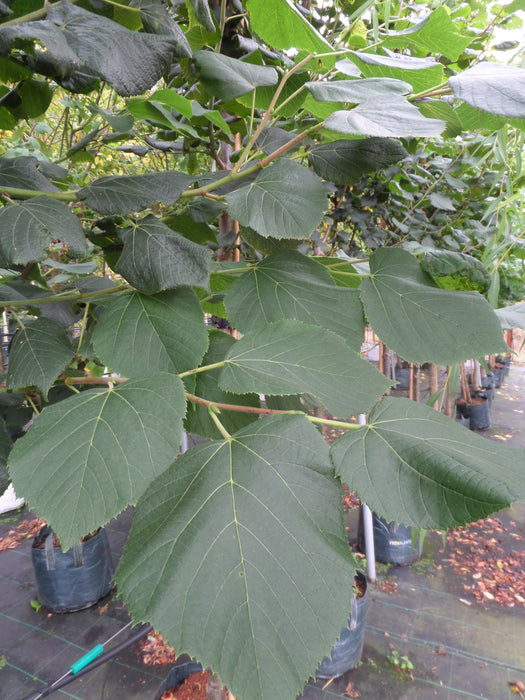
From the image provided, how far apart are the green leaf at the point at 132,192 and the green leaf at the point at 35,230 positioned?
0.04 meters

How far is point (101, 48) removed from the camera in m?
0.41

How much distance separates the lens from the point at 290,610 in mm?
262

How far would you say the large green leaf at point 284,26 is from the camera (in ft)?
1.39

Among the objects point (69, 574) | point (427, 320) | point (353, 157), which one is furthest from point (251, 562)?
point (69, 574)

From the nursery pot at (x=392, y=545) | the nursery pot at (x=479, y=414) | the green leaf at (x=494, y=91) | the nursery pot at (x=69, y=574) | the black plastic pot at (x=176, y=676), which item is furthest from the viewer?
the nursery pot at (x=479, y=414)

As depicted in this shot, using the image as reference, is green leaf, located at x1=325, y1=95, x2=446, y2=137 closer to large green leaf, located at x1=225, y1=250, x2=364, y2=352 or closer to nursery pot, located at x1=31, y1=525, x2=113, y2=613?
large green leaf, located at x1=225, y1=250, x2=364, y2=352

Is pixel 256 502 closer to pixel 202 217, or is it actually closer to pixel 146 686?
pixel 202 217

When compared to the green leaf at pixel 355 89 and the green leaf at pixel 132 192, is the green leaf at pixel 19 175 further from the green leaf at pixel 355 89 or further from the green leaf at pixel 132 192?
the green leaf at pixel 355 89

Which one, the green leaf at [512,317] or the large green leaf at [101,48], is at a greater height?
the large green leaf at [101,48]

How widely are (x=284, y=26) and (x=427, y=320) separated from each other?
1.16 feet

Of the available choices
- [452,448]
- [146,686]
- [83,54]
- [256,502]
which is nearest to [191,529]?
[256,502]

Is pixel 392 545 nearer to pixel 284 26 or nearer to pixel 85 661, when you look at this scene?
pixel 85 661

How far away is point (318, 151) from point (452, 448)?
40 centimetres

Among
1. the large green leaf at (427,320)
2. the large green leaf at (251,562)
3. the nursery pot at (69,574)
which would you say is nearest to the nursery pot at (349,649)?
the nursery pot at (69,574)
